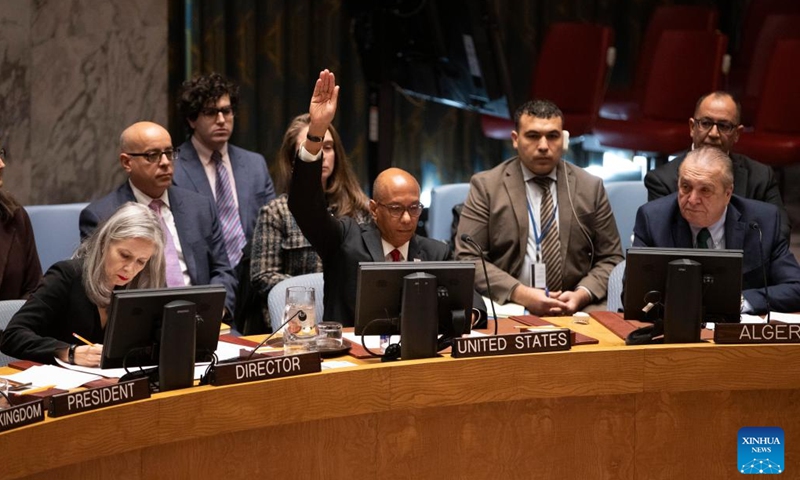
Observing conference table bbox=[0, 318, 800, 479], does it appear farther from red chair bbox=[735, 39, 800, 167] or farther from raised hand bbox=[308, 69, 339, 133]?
red chair bbox=[735, 39, 800, 167]

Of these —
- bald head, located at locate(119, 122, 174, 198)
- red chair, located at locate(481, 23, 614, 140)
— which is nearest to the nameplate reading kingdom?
bald head, located at locate(119, 122, 174, 198)

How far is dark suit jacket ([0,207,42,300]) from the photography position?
414cm

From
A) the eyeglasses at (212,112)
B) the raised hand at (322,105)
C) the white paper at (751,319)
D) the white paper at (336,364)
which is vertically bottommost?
the white paper at (336,364)

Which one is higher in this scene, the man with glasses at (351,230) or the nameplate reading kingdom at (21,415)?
the man with glasses at (351,230)

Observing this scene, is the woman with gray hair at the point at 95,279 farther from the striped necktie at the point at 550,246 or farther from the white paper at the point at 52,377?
the striped necktie at the point at 550,246

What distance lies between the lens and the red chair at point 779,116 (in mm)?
5922

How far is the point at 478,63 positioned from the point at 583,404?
10.0 feet

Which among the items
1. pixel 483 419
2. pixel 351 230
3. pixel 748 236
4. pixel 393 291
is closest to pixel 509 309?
pixel 351 230

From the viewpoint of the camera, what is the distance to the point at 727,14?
26.5 ft

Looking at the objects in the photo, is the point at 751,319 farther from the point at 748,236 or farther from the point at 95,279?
the point at 95,279

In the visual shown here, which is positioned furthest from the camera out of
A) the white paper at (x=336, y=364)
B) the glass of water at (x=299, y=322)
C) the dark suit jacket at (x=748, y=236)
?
the dark suit jacket at (x=748, y=236)

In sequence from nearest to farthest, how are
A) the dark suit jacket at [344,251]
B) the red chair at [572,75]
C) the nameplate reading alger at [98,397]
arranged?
1. the nameplate reading alger at [98,397]
2. the dark suit jacket at [344,251]
3. the red chair at [572,75]

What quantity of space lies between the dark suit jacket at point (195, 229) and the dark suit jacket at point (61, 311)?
87cm

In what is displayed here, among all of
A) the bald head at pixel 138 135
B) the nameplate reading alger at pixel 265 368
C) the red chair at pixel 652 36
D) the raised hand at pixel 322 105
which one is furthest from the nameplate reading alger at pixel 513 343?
the red chair at pixel 652 36
